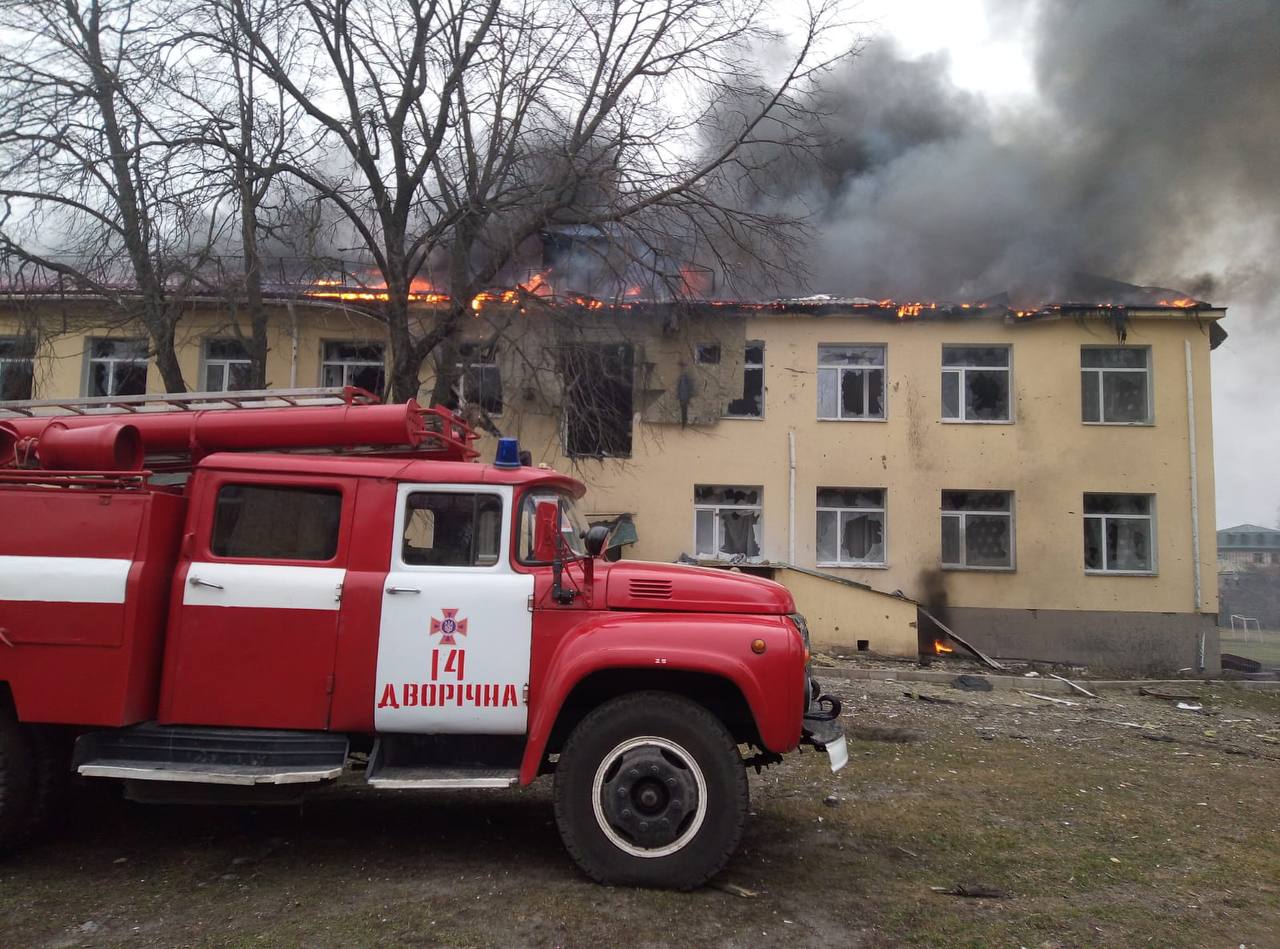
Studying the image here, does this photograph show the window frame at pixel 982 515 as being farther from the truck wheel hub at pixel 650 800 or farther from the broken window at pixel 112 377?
the broken window at pixel 112 377

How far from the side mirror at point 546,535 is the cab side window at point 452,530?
0.22 meters

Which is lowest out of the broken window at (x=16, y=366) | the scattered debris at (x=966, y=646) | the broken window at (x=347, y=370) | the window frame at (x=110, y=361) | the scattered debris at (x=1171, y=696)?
the scattered debris at (x=1171, y=696)

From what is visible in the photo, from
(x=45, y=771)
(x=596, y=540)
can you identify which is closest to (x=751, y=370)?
(x=596, y=540)

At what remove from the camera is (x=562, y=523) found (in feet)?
16.3

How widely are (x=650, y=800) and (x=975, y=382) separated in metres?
15.0

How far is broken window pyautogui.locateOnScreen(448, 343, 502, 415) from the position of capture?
37.3 ft

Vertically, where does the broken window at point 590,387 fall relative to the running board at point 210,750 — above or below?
above

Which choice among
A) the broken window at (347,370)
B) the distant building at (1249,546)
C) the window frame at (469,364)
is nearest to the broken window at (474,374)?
the window frame at (469,364)

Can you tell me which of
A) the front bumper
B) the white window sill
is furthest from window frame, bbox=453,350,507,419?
the white window sill

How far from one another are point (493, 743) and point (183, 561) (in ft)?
6.61

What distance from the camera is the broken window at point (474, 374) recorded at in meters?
11.4

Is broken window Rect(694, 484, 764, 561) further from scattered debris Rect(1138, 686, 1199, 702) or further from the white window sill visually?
scattered debris Rect(1138, 686, 1199, 702)

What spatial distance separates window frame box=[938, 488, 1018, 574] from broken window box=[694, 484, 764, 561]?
3704mm

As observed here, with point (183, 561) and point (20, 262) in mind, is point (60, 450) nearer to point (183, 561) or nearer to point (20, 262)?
point (183, 561)
